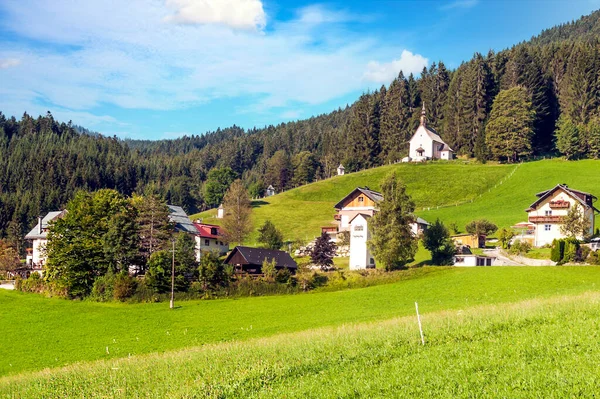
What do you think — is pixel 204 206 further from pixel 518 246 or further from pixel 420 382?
pixel 420 382

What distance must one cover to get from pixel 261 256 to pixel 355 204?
2496 centimetres

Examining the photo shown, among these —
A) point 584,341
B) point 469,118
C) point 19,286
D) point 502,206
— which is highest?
point 469,118

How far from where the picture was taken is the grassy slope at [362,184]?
100500mm

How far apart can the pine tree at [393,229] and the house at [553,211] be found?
21.3m

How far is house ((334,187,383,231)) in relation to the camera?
80.6 meters

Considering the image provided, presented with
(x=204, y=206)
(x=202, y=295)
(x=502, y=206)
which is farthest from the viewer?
(x=204, y=206)

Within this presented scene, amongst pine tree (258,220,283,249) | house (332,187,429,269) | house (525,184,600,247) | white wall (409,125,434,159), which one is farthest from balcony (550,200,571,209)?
white wall (409,125,434,159)

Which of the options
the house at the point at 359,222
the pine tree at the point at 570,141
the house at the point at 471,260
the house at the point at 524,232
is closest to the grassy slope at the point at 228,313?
the house at the point at 471,260

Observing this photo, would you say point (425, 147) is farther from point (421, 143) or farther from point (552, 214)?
point (552, 214)

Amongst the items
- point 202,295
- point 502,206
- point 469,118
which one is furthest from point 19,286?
point 469,118

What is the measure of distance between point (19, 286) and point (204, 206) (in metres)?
108

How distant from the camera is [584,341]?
17141mm

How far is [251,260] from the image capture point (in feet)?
197

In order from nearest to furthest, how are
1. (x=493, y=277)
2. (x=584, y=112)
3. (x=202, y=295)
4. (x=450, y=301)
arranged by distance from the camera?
(x=450, y=301) < (x=493, y=277) < (x=202, y=295) < (x=584, y=112)
